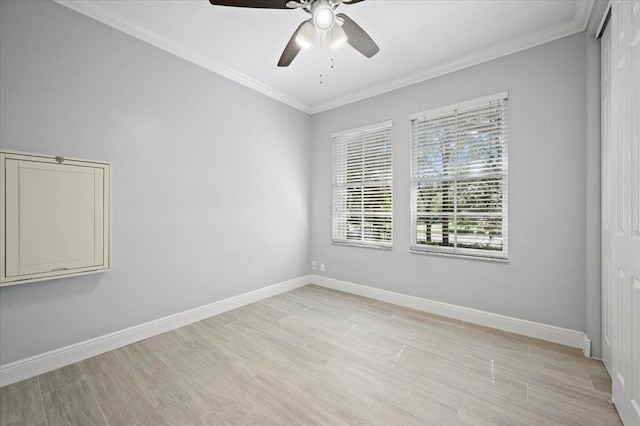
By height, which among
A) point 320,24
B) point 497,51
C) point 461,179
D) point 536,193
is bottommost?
point 536,193

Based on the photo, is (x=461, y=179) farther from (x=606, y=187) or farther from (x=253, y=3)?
(x=253, y=3)

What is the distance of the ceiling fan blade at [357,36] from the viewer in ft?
6.22

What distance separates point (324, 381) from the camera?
1992 mm

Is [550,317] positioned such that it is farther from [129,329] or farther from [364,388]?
[129,329]

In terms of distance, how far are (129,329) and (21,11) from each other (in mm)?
2622

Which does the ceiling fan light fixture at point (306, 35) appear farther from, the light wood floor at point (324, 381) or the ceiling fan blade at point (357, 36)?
the light wood floor at point (324, 381)

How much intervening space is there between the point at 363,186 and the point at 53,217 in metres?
3.26

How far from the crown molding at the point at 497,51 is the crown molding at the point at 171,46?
1.15 m

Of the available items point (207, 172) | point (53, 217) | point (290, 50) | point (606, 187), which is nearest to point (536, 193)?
point (606, 187)

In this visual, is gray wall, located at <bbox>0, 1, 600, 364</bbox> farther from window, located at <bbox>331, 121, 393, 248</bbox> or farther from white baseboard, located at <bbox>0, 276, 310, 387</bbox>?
window, located at <bbox>331, 121, 393, 248</bbox>

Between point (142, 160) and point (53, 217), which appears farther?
point (142, 160)

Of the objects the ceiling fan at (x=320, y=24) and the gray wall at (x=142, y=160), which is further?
the gray wall at (x=142, y=160)

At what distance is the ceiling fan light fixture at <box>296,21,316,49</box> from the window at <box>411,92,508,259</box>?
1821mm

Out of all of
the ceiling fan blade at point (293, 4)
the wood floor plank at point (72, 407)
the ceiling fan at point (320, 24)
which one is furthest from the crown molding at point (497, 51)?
the wood floor plank at point (72, 407)
